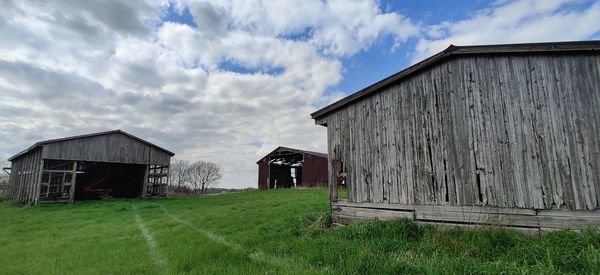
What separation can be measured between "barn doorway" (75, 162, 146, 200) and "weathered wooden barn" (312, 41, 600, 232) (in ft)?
90.8

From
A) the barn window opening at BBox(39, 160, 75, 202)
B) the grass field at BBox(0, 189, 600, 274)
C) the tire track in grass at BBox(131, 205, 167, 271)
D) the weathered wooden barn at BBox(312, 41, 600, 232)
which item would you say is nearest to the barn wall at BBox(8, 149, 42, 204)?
the barn window opening at BBox(39, 160, 75, 202)

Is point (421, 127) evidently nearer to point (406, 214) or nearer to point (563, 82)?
point (406, 214)

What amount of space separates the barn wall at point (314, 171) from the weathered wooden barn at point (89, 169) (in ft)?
45.6

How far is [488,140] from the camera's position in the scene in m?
7.88

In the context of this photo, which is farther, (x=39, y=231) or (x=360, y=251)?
(x=39, y=231)

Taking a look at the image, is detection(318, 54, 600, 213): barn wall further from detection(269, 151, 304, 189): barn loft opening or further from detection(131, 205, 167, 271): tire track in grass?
detection(269, 151, 304, 189): barn loft opening

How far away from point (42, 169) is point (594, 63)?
104 feet

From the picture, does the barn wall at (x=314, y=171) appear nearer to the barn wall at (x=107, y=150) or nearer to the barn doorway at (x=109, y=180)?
the barn wall at (x=107, y=150)

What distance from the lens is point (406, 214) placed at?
8875mm

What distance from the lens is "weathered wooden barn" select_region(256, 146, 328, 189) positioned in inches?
1302

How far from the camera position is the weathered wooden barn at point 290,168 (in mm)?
33062

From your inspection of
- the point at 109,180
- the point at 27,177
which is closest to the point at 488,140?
the point at 27,177

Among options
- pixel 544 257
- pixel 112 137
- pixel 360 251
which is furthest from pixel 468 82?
pixel 112 137

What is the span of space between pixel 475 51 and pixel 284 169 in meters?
33.1
